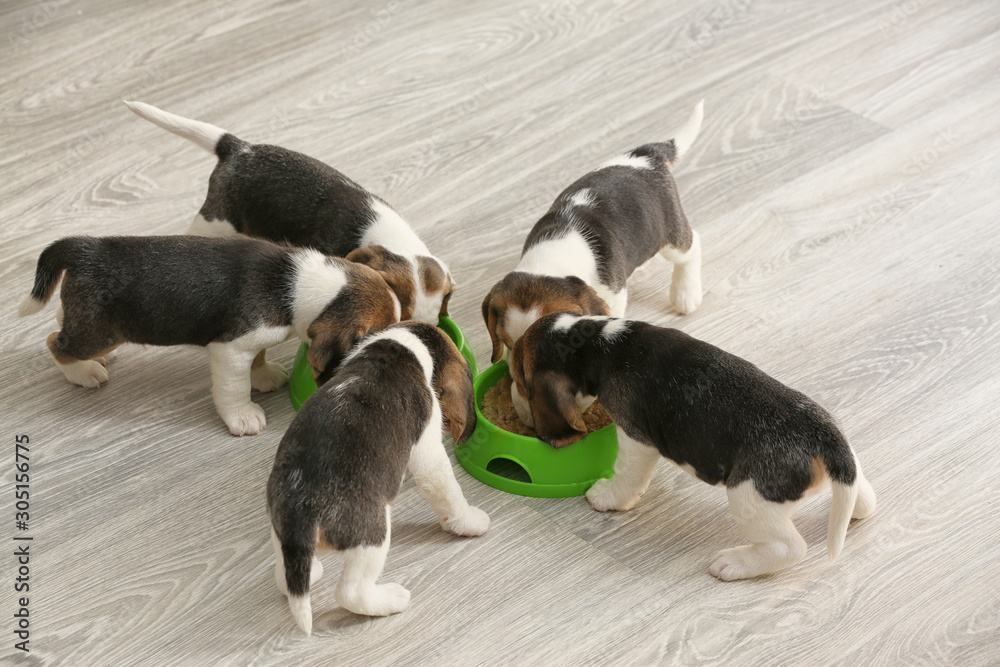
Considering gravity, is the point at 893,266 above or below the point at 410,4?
below

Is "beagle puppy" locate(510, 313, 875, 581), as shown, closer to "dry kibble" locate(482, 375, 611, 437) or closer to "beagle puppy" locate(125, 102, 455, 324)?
"dry kibble" locate(482, 375, 611, 437)

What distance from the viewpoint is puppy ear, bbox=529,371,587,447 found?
114 inches

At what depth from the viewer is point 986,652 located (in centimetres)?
263

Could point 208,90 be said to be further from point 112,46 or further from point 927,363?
point 927,363

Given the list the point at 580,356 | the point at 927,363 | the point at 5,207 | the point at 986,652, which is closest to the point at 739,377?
the point at 580,356

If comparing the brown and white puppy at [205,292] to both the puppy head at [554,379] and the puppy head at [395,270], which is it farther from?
the puppy head at [554,379]

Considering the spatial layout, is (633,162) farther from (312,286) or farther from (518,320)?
(312,286)

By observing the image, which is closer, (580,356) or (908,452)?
(580,356)

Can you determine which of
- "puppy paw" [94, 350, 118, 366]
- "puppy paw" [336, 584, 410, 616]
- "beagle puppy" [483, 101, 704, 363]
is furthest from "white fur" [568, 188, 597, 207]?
"puppy paw" [94, 350, 118, 366]

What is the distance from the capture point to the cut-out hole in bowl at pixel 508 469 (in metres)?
3.18

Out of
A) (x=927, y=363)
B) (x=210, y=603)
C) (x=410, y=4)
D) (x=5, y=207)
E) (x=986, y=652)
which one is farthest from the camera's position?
(x=410, y=4)

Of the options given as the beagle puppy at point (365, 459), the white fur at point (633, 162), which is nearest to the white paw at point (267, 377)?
the beagle puppy at point (365, 459)

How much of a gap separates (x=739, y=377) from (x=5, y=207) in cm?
337

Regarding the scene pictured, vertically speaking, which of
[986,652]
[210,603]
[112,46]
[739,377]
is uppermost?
[112,46]
